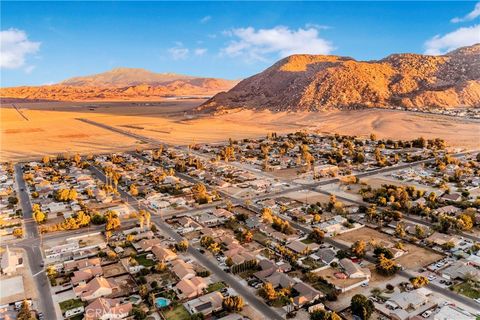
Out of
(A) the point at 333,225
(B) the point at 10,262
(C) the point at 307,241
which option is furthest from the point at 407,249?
(B) the point at 10,262

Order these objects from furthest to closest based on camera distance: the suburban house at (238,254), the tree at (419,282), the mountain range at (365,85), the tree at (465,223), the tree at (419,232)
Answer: the mountain range at (365,85) < the tree at (465,223) < the tree at (419,232) < the suburban house at (238,254) < the tree at (419,282)

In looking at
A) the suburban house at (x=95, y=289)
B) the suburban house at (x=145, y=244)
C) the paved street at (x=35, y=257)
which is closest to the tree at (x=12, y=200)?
the paved street at (x=35, y=257)

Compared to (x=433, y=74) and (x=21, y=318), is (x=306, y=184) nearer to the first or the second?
(x=21, y=318)

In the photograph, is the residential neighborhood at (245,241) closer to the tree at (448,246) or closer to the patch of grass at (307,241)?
the tree at (448,246)

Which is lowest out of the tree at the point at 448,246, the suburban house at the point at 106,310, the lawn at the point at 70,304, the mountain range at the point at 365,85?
the lawn at the point at 70,304

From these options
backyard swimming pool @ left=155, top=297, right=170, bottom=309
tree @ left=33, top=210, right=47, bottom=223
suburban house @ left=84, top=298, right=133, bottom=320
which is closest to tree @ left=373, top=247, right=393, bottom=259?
backyard swimming pool @ left=155, top=297, right=170, bottom=309

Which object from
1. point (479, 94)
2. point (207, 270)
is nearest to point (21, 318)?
point (207, 270)
